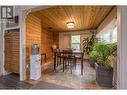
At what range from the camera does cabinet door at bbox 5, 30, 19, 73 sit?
4.15 meters

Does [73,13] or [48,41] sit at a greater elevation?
[73,13]

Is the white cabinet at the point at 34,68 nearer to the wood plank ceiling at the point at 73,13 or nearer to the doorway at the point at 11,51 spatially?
the doorway at the point at 11,51

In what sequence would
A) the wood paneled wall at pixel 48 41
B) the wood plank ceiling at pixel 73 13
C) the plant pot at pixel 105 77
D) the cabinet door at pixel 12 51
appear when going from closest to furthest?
the plant pot at pixel 105 77 < the wood plank ceiling at pixel 73 13 < the cabinet door at pixel 12 51 < the wood paneled wall at pixel 48 41

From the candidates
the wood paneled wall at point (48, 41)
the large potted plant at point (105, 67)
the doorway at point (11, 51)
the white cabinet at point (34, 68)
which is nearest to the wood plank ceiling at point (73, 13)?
the doorway at point (11, 51)

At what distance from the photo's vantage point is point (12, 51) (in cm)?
428

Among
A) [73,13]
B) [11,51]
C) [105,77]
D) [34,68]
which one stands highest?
[73,13]

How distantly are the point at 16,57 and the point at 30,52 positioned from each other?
518 millimetres

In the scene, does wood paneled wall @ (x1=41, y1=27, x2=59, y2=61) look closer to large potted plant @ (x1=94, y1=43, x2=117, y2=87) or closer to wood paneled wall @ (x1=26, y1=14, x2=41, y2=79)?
wood paneled wall @ (x1=26, y1=14, x2=41, y2=79)

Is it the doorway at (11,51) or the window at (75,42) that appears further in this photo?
the window at (75,42)

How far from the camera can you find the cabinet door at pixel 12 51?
163 inches

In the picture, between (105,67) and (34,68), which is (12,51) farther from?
(105,67)

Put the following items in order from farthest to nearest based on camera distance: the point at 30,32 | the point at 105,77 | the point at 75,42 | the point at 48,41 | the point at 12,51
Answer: the point at 75,42 → the point at 48,41 → the point at 12,51 → the point at 30,32 → the point at 105,77

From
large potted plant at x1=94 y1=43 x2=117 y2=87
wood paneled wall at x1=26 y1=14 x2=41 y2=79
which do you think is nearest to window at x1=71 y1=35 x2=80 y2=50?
wood paneled wall at x1=26 y1=14 x2=41 y2=79

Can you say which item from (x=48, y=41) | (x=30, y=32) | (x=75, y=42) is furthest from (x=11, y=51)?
(x=75, y=42)
